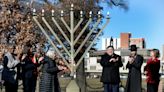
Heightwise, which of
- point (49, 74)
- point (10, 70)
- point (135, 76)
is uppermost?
point (10, 70)

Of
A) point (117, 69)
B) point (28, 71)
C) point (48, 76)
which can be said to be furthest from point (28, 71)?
point (117, 69)

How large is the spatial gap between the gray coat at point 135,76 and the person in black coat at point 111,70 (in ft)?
1.14

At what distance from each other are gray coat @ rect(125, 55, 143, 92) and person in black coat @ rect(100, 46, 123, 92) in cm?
35

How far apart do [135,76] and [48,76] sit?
2.33 m

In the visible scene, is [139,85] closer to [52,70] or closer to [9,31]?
[52,70]

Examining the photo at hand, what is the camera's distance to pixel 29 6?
30.9 metres

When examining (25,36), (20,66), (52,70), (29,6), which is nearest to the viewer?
(52,70)

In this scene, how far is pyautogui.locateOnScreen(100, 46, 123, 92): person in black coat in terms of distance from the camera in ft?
46.3

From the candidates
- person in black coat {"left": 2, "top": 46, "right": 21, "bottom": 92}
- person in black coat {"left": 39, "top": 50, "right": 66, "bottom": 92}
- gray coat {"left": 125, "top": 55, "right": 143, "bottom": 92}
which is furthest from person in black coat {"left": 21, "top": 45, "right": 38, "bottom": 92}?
gray coat {"left": 125, "top": 55, "right": 143, "bottom": 92}

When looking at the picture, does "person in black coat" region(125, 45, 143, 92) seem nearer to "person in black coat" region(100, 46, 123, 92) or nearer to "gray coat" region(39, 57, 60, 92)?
"person in black coat" region(100, 46, 123, 92)

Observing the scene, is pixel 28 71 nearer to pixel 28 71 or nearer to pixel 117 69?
pixel 28 71

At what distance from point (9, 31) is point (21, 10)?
152cm

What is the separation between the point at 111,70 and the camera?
46.5ft

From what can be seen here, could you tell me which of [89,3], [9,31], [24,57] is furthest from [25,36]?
[24,57]
